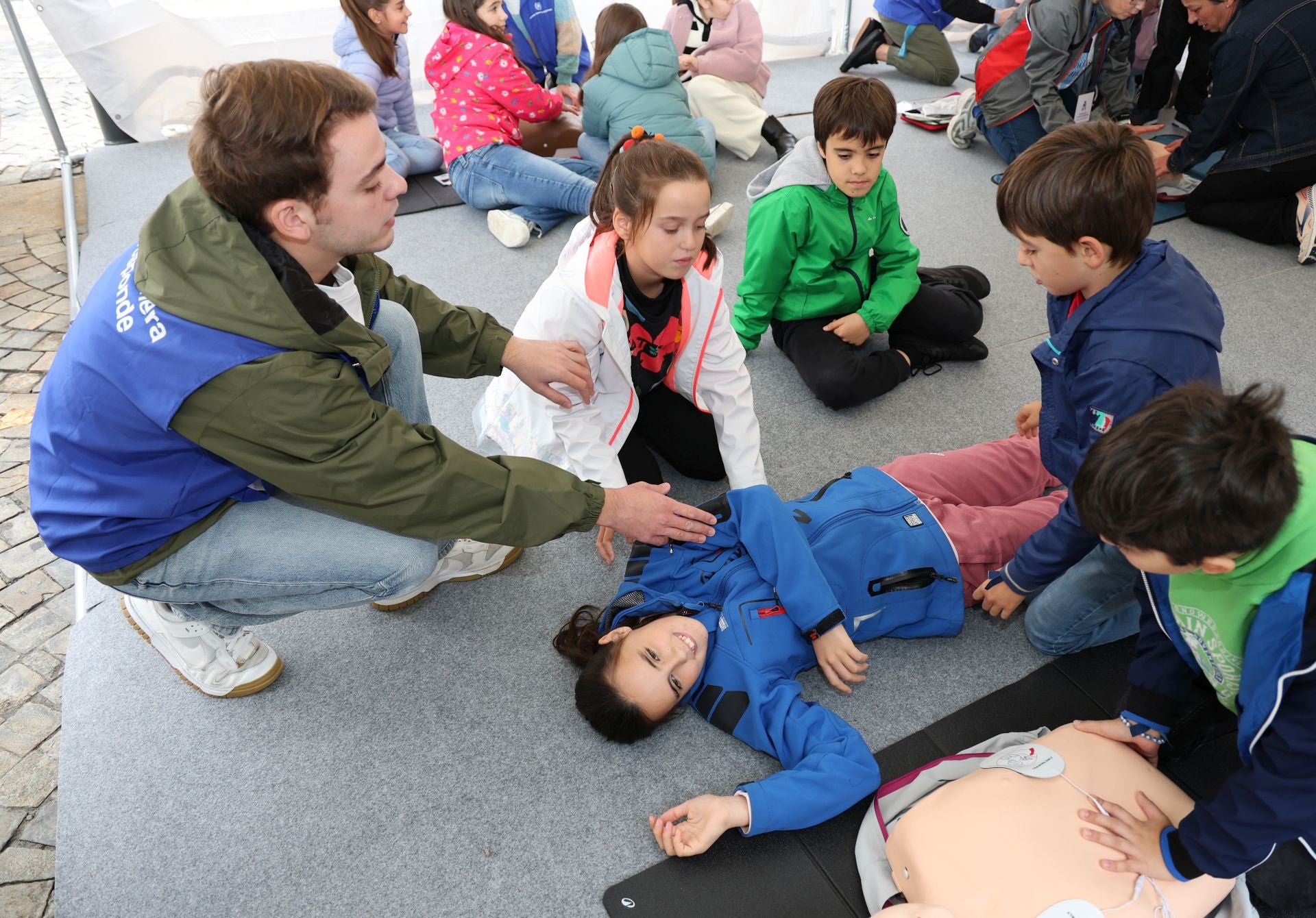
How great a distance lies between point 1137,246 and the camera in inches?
57.2

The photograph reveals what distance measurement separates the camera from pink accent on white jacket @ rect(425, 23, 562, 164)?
3.02 meters

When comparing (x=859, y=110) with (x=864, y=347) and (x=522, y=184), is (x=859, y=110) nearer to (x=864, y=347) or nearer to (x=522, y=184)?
(x=864, y=347)

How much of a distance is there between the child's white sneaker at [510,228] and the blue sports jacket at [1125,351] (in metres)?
1.88

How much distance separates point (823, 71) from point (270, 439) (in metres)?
4.25

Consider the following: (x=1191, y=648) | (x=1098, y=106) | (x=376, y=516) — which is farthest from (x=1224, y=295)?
(x=376, y=516)

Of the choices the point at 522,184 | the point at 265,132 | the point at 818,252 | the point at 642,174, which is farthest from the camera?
the point at 522,184

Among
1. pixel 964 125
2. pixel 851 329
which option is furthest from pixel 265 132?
pixel 964 125

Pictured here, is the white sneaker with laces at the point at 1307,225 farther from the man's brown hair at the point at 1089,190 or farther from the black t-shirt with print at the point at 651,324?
the black t-shirt with print at the point at 651,324

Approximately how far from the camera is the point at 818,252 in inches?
88.4

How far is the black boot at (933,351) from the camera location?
234 cm

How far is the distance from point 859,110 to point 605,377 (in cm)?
90

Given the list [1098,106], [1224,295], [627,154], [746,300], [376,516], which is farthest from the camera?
[1098,106]

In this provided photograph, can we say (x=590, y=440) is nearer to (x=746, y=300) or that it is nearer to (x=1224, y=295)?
(x=746, y=300)

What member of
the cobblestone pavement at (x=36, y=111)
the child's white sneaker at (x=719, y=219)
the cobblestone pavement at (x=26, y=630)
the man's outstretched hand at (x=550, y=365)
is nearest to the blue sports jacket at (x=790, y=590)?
the man's outstretched hand at (x=550, y=365)
